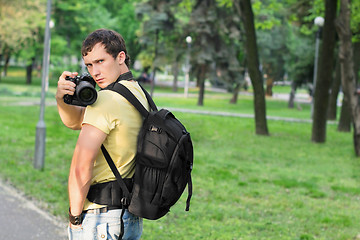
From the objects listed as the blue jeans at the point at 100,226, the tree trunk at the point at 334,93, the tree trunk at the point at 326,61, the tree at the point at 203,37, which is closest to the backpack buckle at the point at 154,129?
the blue jeans at the point at 100,226

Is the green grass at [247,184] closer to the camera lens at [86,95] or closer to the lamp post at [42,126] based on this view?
the lamp post at [42,126]

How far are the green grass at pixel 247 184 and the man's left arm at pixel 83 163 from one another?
3.54 meters

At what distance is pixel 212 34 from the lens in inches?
1399

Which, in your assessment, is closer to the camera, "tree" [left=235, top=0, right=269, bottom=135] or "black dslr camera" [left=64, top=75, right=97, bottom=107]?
"black dslr camera" [left=64, top=75, right=97, bottom=107]

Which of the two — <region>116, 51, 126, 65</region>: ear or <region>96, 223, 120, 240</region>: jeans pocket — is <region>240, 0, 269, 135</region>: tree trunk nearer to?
<region>116, 51, 126, 65</region>: ear

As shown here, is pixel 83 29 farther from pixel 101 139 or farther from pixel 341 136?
pixel 101 139

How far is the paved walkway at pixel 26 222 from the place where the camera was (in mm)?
5831

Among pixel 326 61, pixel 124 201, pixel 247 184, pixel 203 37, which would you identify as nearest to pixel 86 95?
pixel 124 201

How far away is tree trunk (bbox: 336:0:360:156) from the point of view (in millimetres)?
12930

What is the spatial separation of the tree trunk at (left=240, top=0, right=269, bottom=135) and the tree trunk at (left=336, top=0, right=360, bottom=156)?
13.7ft

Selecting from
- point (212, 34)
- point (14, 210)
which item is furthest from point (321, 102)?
point (212, 34)


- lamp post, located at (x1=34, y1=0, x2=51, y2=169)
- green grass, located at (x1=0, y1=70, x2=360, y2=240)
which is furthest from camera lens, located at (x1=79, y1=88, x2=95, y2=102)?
lamp post, located at (x1=34, y1=0, x2=51, y2=169)

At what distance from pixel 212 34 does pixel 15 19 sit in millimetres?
12916

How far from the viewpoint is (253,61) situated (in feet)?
56.3
